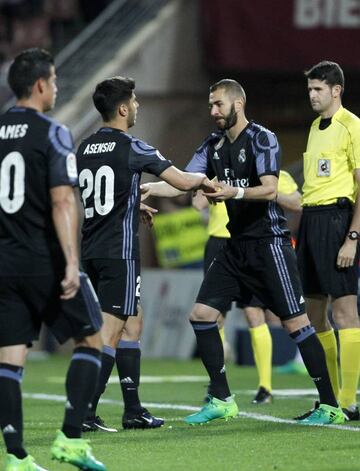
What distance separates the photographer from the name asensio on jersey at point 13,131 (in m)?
6.97

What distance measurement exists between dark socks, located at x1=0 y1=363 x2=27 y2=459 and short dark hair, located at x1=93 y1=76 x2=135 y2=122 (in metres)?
2.42

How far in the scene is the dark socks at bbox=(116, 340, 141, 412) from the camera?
927 cm

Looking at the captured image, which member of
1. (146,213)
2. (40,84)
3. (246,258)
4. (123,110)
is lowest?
(246,258)

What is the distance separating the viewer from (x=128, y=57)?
63.4 ft

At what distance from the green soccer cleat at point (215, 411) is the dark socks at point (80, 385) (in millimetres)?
2387

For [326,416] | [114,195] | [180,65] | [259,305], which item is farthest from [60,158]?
→ [180,65]

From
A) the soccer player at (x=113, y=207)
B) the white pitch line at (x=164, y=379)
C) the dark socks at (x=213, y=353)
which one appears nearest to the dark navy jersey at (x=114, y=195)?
the soccer player at (x=113, y=207)

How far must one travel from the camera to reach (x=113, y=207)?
8.77 m

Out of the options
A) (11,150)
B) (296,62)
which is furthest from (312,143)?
(296,62)

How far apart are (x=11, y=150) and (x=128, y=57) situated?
12.5 m

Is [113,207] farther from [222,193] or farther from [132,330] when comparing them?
[132,330]

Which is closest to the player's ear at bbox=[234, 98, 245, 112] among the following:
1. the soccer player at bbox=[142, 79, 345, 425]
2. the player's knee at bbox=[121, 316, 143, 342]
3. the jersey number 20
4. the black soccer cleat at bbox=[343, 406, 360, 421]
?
the soccer player at bbox=[142, 79, 345, 425]

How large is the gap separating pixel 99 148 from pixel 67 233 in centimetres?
208

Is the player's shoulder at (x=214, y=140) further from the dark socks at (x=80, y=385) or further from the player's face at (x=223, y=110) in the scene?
the dark socks at (x=80, y=385)
